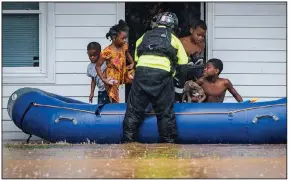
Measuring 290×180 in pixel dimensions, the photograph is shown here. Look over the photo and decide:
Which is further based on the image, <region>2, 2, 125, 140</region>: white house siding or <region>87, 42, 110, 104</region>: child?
<region>2, 2, 125, 140</region>: white house siding

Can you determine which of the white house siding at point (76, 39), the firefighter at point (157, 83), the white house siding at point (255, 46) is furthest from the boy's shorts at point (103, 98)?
the white house siding at point (255, 46)

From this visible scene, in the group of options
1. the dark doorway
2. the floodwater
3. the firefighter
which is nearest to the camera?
the floodwater

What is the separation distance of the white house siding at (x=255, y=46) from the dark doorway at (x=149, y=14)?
0.54 meters

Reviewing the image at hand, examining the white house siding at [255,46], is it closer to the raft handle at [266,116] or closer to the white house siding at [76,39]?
the white house siding at [76,39]

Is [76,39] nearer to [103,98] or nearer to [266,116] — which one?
[103,98]

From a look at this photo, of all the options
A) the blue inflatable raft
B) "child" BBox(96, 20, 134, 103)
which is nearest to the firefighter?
the blue inflatable raft

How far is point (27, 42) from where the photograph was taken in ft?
36.4

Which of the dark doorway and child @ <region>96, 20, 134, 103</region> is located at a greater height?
the dark doorway

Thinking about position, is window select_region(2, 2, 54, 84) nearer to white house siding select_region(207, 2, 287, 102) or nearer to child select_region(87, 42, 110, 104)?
child select_region(87, 42, 110, 104)

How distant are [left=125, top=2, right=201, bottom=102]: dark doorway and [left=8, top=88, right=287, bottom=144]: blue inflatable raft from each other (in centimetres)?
207

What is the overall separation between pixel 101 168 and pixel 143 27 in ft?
16.5

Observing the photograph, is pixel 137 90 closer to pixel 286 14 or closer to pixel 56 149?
pixel 56 149

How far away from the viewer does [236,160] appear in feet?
23.5

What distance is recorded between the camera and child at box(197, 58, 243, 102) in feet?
32.6
